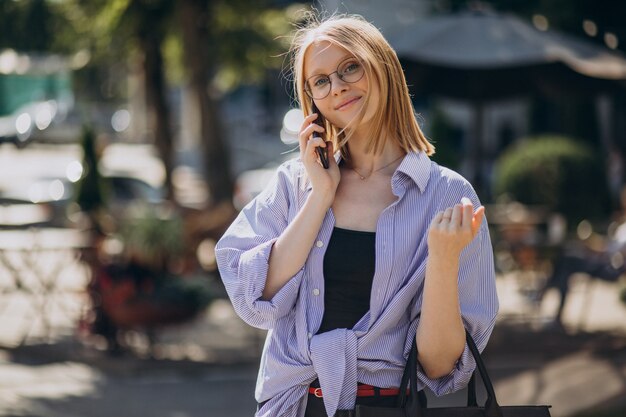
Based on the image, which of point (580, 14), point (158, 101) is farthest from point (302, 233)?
point (158, 101)

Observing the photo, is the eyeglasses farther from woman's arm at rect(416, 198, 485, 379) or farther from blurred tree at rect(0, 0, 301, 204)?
blurred tree at rect(0, 0, 301, 204)

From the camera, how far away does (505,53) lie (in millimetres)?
8750

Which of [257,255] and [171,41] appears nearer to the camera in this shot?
[257,255]

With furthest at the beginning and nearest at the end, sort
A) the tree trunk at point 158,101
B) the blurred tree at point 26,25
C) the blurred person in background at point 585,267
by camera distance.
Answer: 1. the tree trunk at point 158,101
2. the blurred tree at point 26,25
3. the blurred person in background at point 585,267

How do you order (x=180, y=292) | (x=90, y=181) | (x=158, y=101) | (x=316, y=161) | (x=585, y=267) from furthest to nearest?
(x=158, y=101)
(x=90, y=181)
(x=585, y=267)
(x=180, y=292)
(x=316, y=161)

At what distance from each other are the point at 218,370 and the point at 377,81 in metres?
6.14

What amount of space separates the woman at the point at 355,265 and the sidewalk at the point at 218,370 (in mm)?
3588

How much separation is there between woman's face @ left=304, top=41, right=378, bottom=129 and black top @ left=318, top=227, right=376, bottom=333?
0.96ft

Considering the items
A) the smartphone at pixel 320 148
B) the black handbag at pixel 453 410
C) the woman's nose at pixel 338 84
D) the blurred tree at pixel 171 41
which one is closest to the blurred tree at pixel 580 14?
the blurred tree at pixel 171 41

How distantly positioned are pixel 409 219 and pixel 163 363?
6.22m

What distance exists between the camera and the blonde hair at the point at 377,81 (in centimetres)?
245

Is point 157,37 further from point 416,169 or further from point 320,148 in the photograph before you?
point 416,169

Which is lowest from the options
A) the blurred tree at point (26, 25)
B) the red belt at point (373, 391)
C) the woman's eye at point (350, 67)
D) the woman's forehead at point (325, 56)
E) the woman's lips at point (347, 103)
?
the blurred tree at point (26, 25)

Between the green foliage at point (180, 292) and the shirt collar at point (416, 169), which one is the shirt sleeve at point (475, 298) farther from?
the green foliage at point (180, 292)
